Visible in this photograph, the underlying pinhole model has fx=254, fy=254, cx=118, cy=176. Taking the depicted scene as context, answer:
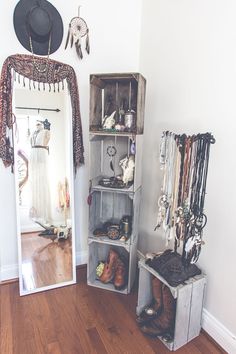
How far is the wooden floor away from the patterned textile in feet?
3.73

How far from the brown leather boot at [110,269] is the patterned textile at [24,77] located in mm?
1170

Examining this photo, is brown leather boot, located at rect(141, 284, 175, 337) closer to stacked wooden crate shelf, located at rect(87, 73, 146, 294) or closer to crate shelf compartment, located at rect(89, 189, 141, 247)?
stacked wooden crate shelf, located at rect(87, 73, 146, 294)

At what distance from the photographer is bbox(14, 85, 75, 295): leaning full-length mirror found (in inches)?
80.1

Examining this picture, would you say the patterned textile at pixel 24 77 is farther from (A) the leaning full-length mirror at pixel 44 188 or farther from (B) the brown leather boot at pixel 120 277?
(B) the brown leather boot at pixel 120 277

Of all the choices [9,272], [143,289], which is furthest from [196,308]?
[9,272]

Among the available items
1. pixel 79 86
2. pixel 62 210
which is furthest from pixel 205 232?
pixel 79 86

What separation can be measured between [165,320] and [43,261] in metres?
1.15

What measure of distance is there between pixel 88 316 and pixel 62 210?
87cm

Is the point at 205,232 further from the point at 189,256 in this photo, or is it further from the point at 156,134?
the point at 156,134

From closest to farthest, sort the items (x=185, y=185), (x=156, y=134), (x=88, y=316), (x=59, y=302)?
(x=185, y=185), (x=88, y=316), (x=59, y=302), (x=156, y=134)

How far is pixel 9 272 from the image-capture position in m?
2.26

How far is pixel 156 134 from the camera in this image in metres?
2.25

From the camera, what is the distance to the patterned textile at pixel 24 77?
6.31 feet

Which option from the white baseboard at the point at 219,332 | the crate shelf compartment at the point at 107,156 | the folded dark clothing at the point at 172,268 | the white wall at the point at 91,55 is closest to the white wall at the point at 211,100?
the white baseboard at the point at 219,332
